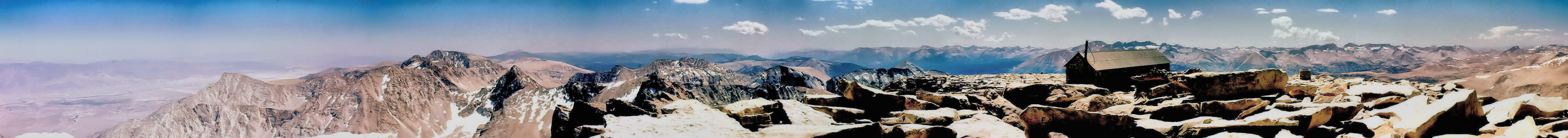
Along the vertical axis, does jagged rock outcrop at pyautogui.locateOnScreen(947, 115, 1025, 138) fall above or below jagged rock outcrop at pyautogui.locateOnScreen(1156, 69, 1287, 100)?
below

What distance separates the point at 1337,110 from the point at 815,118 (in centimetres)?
865

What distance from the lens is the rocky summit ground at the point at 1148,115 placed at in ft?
30.8

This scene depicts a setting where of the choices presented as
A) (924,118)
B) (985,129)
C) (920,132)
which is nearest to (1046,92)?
(924,118)

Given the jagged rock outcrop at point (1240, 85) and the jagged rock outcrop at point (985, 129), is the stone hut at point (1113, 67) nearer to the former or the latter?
the jagged rock outcrop at point (1240, 85)

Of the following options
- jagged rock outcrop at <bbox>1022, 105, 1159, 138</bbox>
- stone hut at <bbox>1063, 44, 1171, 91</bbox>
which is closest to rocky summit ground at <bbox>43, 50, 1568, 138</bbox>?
jagged rock outcrop at <bbox>1022, 105, 1159, 138</bbox>

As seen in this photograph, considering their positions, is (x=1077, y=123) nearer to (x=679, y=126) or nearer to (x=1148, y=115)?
(x=1148, y=115)

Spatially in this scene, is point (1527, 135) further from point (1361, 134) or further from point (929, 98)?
point (929, 98)

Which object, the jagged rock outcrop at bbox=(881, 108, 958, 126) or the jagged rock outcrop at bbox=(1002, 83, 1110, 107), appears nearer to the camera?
the jagged rock outcrop at bbox=(881, 108, 958, 126)

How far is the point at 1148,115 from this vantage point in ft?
42.2

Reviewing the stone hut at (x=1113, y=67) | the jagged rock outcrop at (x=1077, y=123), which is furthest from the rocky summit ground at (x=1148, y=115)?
the stone hut at (x=1113, y=67)

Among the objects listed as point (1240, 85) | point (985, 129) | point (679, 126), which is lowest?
point (679, 126)

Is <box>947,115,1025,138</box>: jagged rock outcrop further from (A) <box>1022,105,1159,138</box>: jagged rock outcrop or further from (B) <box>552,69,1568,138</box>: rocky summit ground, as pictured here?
(A) <box>1022,105,1159,138</box>: jagged rock outcrop

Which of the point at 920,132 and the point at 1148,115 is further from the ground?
the point at 1148,115

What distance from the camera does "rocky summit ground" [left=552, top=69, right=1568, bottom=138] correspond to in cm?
→ 940
